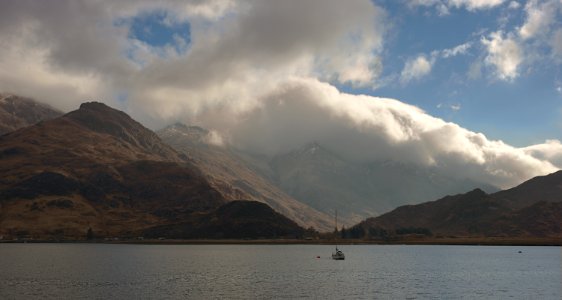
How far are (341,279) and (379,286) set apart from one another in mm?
21918

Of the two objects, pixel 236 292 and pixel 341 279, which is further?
pixel 341 279

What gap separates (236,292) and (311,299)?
2062 centimetres

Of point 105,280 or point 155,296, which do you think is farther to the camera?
point 105,280

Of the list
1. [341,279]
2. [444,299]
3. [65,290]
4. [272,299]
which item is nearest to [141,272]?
[65,290]

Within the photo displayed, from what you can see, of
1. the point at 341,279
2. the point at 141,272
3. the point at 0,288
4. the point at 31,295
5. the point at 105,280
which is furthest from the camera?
A: the point at 141,272

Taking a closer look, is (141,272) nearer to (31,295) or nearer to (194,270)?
(194,270)

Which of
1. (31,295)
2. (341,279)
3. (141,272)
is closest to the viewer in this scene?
(31,295)

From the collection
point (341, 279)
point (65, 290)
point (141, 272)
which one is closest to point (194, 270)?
point (141, 272)

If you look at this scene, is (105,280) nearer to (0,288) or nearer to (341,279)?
(0,288)

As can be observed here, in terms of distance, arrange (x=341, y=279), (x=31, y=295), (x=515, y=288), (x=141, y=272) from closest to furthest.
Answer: (x=31, y=295) < (x=515, y=288) < (x=341, y=279) < (x=141, y=272)

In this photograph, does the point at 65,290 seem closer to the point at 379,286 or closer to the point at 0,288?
the point at 0,288

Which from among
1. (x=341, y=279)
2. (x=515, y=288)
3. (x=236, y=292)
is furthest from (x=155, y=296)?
(x=515, y=288)

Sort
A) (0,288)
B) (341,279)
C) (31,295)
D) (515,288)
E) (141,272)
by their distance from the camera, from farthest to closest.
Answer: (141,272)
(341,279)
(515,288)
(0,288)
(31,295)

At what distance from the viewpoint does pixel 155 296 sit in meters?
123
